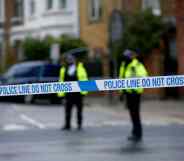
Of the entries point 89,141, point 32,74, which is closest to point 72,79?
point 89,141

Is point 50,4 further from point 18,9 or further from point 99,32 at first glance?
point 18,9

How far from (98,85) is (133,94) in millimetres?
1553

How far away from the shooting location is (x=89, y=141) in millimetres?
13797

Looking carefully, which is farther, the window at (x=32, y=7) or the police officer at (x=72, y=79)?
the window at (x=32, y=7)

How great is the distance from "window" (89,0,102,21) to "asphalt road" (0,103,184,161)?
1838 centimetres

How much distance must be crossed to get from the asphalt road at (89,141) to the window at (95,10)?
18.4 m

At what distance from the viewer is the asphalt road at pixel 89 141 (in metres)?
11.6

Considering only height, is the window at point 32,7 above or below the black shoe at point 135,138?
above

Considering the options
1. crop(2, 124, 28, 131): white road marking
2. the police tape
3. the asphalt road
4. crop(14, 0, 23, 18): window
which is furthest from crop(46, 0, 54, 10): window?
the police tape

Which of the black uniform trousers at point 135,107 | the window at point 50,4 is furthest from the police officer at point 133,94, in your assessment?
the window at point 50,4

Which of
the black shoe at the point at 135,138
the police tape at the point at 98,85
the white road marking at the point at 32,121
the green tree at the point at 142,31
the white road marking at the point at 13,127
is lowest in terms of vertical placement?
the white road marking at the point at 32,121

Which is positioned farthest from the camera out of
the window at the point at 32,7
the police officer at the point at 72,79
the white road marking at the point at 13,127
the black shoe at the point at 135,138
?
the window at the point at 32,7

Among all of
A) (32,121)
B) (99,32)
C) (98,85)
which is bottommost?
(32,121)

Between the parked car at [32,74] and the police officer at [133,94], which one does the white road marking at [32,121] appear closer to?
the police officer at [133,94]
